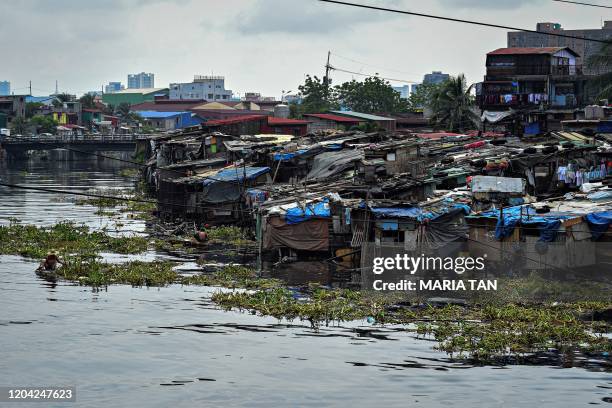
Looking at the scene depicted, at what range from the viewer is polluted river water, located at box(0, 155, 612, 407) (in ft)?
60.4

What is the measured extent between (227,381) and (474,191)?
16.0 metres

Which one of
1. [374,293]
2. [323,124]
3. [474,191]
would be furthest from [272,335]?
[323,124]

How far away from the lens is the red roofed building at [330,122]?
227 feet

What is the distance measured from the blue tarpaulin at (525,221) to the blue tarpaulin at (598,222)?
0.68 metres

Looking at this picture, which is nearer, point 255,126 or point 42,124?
point 255,126

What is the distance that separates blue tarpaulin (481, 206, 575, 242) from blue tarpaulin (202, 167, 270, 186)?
1592 centimetres

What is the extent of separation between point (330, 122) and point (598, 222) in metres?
43.0

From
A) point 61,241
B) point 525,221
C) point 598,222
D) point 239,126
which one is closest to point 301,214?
point 525,221

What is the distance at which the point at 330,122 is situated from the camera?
70312 mm

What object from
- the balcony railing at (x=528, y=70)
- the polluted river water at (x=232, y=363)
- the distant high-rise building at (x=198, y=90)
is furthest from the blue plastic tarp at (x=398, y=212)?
the distant high-rise building at (x=198, y=90)

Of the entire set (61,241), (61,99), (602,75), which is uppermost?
(61,99)

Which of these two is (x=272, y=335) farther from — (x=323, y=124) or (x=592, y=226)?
(x=323, y=124)

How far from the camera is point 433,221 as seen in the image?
101 ft

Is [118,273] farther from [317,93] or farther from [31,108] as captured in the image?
[31,108]
